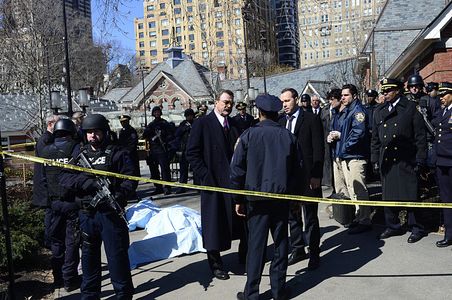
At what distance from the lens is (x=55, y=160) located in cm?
526

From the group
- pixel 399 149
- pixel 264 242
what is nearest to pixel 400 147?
pixel 399 149

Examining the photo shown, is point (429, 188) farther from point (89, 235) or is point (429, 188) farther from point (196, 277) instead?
point (89, 235)

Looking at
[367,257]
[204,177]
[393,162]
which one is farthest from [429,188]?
[204,177]

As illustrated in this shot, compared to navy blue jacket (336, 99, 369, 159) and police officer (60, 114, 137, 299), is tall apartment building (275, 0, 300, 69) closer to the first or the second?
navy blue jacket (336, 99, 369, 159)

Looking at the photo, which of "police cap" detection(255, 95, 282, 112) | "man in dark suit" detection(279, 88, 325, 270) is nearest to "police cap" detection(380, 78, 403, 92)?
"man in dark suit" detection(279, 88, 325, 270)

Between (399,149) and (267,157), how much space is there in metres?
2.68

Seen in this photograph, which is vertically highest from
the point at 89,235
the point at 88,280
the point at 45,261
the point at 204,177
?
the point at 204,177

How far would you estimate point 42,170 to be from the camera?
563cm

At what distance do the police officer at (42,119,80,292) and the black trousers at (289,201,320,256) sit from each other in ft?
8.51

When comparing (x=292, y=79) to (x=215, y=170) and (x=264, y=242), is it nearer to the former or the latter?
(x=215, y=170)

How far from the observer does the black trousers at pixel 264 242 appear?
4.55 m

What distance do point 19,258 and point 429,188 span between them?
7211 millimetres

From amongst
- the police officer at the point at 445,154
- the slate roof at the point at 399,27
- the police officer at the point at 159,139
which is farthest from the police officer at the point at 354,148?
the slate roof at the point at 399,27

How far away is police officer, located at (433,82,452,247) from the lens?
590cm
